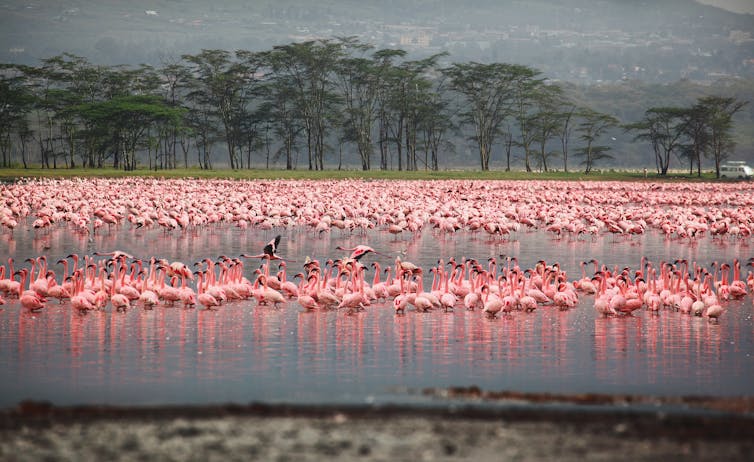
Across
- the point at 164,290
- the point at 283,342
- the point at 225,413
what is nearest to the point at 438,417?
the point at 225,413

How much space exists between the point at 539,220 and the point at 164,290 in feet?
63.3

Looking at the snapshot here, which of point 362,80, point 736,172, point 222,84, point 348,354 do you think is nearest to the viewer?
point 348,354

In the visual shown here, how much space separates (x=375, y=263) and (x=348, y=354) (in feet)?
14.4

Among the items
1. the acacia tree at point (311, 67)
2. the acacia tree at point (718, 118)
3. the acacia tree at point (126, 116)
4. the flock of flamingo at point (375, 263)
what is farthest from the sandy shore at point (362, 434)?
the acacia tree at point (718, 118)

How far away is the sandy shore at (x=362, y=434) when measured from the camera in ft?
23.9

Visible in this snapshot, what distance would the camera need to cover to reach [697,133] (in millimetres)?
89125

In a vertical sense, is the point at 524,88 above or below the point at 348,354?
above

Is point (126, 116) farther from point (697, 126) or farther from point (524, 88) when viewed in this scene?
point (697, 126)

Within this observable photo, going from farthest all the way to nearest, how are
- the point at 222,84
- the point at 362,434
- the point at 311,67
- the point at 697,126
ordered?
1. the point at 222,84
2. the point at 311,67
3. the point at 697,126
4. the point at 362,434

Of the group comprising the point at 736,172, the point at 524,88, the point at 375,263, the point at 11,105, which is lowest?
the point at 375,263

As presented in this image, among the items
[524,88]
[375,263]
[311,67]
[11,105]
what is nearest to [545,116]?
[524,88]

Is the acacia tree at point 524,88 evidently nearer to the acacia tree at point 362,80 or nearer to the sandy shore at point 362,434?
the acacia tree at point 362,80

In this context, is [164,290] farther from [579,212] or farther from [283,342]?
[579,212]

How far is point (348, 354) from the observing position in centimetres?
1096
